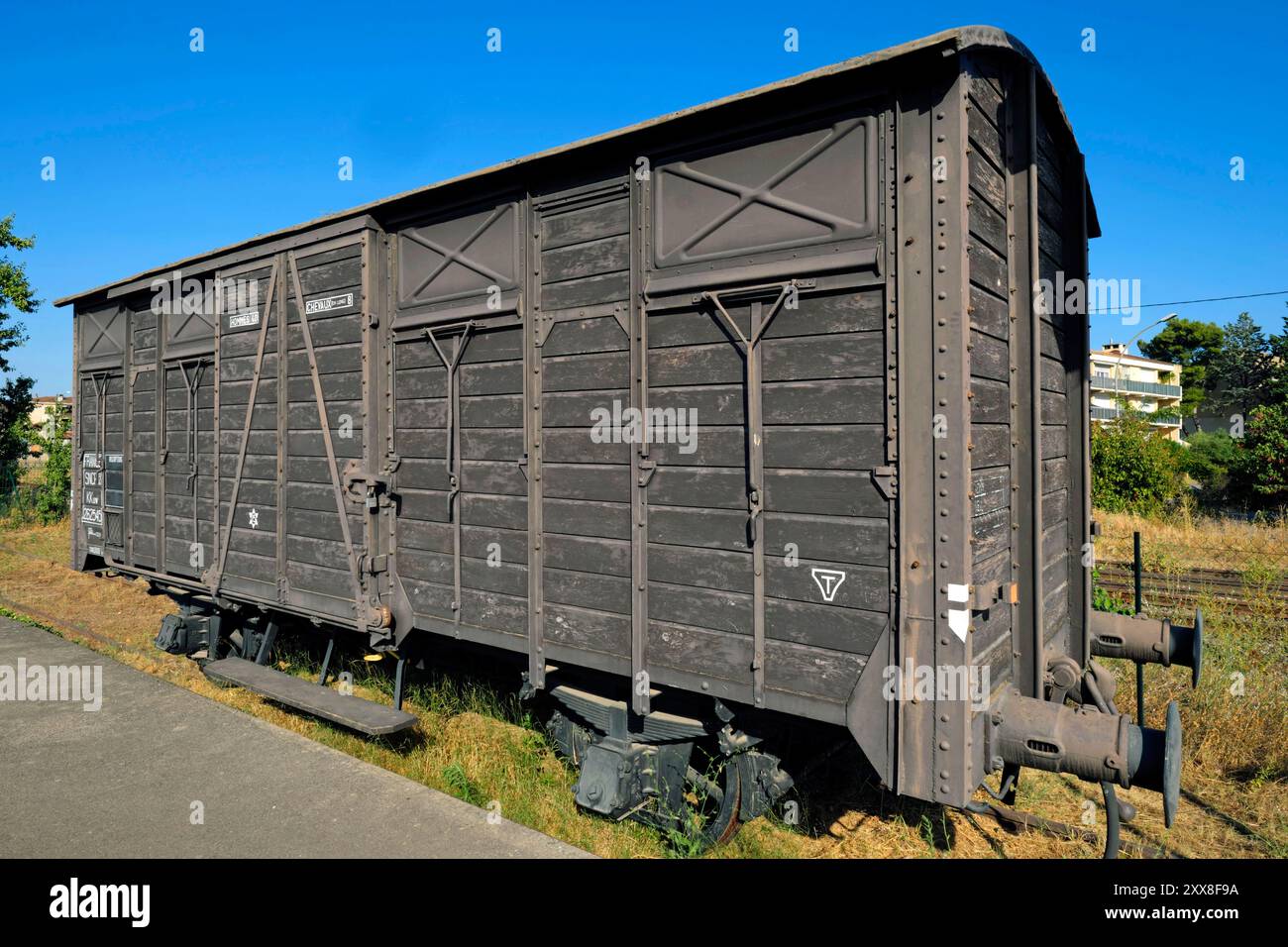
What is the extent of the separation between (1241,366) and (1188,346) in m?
17.6

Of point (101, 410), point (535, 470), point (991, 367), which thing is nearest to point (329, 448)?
point (535, 470)

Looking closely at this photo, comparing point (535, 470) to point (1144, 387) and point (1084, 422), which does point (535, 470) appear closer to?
point (1084, 422)

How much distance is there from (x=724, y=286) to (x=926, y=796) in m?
2.70

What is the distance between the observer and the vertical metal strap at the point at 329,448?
20.2 feet

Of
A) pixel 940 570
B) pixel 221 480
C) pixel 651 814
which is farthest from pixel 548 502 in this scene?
pixel 221 480

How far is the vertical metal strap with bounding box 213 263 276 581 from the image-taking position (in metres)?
7.06

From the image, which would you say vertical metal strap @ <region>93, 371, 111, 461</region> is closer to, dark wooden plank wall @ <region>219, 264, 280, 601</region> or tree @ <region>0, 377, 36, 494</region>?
dark wooden plank wall @ <region>219, 264, 280, 601</region>

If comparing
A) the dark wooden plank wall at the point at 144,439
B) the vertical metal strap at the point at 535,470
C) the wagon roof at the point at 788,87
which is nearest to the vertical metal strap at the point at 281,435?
the wagon roof at the point at 788,87

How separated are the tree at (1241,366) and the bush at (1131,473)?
2014 cm

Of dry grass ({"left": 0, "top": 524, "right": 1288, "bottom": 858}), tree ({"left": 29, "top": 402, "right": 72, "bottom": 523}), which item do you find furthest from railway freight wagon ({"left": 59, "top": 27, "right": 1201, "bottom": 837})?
tree ({"left": 29, "top": 402, "right": 72, "bottom": 523})

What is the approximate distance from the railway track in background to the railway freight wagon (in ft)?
13.9

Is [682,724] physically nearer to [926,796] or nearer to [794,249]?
[926,796]

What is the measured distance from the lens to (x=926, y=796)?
3520 millimetres

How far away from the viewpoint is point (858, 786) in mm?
5090
